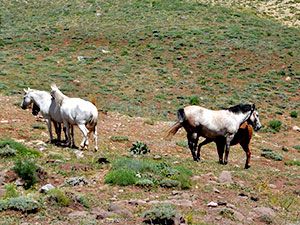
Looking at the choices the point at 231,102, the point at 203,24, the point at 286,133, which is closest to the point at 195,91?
the point at 231,102

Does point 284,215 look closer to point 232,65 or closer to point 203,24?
point 232,65

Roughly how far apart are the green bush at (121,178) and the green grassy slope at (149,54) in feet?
44.7

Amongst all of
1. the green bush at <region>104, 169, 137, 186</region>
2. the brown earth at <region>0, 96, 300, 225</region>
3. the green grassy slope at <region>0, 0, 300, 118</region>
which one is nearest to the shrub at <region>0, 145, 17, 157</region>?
the brown earth at <region>0, 96, 300, 225</region>

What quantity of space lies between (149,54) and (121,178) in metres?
32.0

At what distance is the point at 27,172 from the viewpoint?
419 inches

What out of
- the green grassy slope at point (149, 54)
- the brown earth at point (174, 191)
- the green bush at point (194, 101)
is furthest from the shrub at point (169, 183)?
the green bush at point (194, 101)

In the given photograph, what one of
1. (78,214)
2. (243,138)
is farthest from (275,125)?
(78,214)

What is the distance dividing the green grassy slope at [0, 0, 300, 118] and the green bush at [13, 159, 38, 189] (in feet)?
46.2

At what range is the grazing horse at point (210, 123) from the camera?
14594mm

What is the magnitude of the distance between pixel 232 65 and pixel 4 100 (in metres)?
22.4

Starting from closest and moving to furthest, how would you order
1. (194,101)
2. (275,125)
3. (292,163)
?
(292,163), (275,125), (194,101)

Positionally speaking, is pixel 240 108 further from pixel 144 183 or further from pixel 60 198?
pixel 60 198

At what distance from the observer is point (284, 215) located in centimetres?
1048

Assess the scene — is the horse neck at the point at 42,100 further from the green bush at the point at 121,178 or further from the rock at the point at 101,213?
the rock at the point at 101,213
